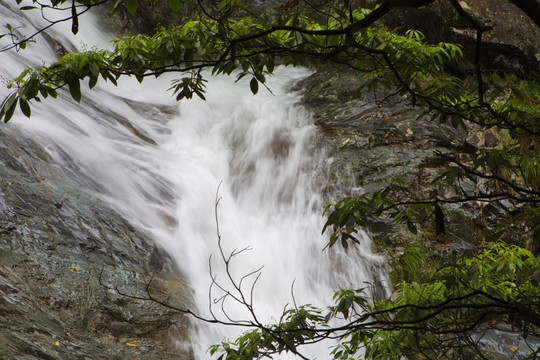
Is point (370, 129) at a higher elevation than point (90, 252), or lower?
higher

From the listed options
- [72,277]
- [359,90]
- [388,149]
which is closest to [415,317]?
[359,90]

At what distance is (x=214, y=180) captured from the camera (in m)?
8.25

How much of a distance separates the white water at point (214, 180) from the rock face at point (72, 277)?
376mm

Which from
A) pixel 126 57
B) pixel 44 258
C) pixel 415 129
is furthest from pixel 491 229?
pixel 126 57

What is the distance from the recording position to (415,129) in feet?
27.1

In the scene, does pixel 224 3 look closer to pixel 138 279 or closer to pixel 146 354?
pixel 146 354

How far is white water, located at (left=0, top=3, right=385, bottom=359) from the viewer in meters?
6.12

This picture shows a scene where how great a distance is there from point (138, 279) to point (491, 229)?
15.6ft

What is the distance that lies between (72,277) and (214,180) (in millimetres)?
4121

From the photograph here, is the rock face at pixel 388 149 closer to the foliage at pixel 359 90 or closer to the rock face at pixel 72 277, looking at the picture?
the rock face at pixel 72 277

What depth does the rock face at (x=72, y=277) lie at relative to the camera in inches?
141

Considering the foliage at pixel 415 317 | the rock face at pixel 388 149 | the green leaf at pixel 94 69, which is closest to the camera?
the green leaf at pixel 94 69

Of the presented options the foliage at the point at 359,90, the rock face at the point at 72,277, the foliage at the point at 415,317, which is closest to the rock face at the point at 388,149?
the rock face at the point at 72,277

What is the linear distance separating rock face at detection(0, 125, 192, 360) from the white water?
38 cm
